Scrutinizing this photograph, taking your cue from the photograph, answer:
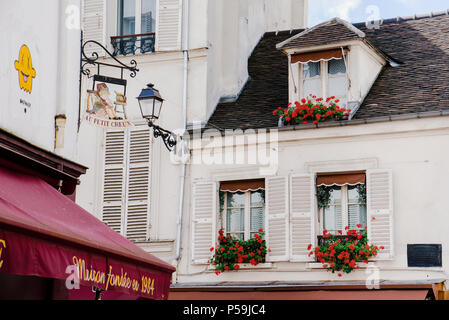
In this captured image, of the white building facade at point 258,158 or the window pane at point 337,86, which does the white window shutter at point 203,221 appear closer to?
the white building facade at point 258,158

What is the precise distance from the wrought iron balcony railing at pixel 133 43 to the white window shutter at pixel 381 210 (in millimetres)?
4664

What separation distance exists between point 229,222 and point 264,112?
1.94 meters

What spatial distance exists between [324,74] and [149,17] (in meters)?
3.45

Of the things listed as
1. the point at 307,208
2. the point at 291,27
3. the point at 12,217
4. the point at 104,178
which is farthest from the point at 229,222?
the point at 12,217

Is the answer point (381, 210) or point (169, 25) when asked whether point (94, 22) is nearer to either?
point (169, 25)

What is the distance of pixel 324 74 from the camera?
14.1 meters

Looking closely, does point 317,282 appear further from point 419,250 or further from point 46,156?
point 46,156

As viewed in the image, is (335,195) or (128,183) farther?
(128,183)

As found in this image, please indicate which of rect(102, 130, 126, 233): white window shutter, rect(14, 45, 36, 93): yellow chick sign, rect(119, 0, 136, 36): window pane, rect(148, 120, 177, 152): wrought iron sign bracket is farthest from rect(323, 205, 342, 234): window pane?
rect(14, 45, 36, 93): yellow chick sign

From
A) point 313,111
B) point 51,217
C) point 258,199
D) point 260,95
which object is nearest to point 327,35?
point 313,111

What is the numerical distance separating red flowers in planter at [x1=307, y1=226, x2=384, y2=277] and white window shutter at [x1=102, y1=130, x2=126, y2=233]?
339 cm

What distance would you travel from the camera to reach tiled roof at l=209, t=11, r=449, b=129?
44.8 ft

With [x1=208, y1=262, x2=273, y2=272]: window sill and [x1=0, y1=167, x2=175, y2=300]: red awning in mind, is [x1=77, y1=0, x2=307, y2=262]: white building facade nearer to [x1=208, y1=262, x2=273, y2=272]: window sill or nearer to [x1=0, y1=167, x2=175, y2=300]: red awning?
[x1=208, y1=262, x2=273, y2=272]: window sill

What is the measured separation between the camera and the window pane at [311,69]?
14.2 m
